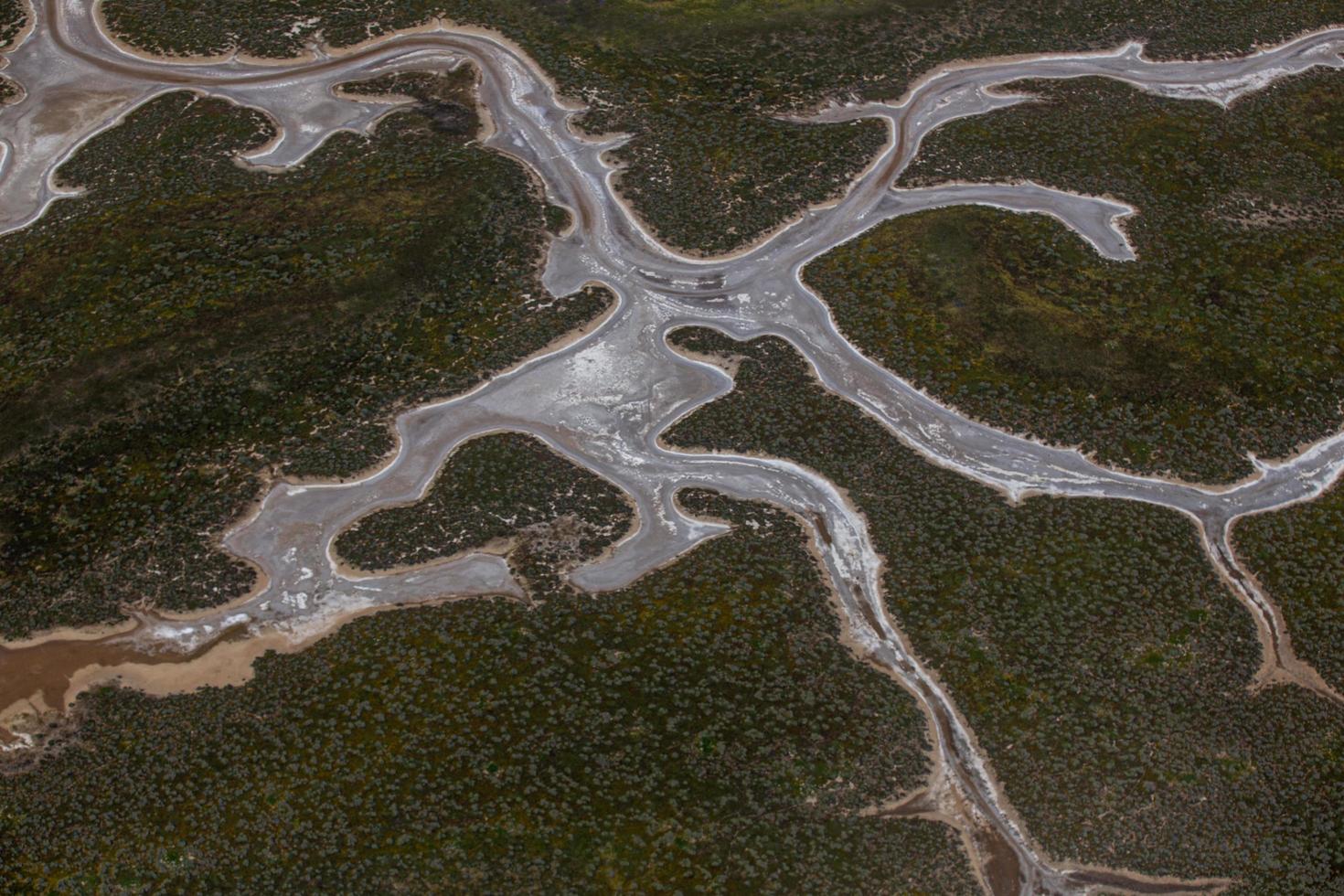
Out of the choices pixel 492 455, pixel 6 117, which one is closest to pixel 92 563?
pixel 492 455

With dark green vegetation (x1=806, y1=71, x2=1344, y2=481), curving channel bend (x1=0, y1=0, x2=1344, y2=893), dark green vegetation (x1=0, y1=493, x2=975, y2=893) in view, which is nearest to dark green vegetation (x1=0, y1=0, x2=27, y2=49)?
curving channel bend (x1=0, y1=0, x2=1344, y2=893)

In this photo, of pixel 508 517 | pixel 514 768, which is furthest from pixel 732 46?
pixel 514 768

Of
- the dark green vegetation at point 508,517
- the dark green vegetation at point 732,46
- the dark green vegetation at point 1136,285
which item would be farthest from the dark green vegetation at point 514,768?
the dark green vegetation at point 732,46

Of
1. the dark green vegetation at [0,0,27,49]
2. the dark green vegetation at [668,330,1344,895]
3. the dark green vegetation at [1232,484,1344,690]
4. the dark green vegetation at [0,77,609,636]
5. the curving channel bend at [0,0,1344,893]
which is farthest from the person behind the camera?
the dark green vegetation at [0,0,27,49]

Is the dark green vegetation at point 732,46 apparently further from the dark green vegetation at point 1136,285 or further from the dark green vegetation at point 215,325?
the dark green vegetation at point 215,325

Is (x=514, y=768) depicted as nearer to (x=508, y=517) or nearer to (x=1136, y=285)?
(x=508, y=517)

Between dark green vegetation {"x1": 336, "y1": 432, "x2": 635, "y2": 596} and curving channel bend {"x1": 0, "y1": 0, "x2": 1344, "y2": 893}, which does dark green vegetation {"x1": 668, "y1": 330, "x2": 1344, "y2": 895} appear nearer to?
curving channel bend {"x1": 0, "y1": 0, "x2": 1344, "y2": 893}
